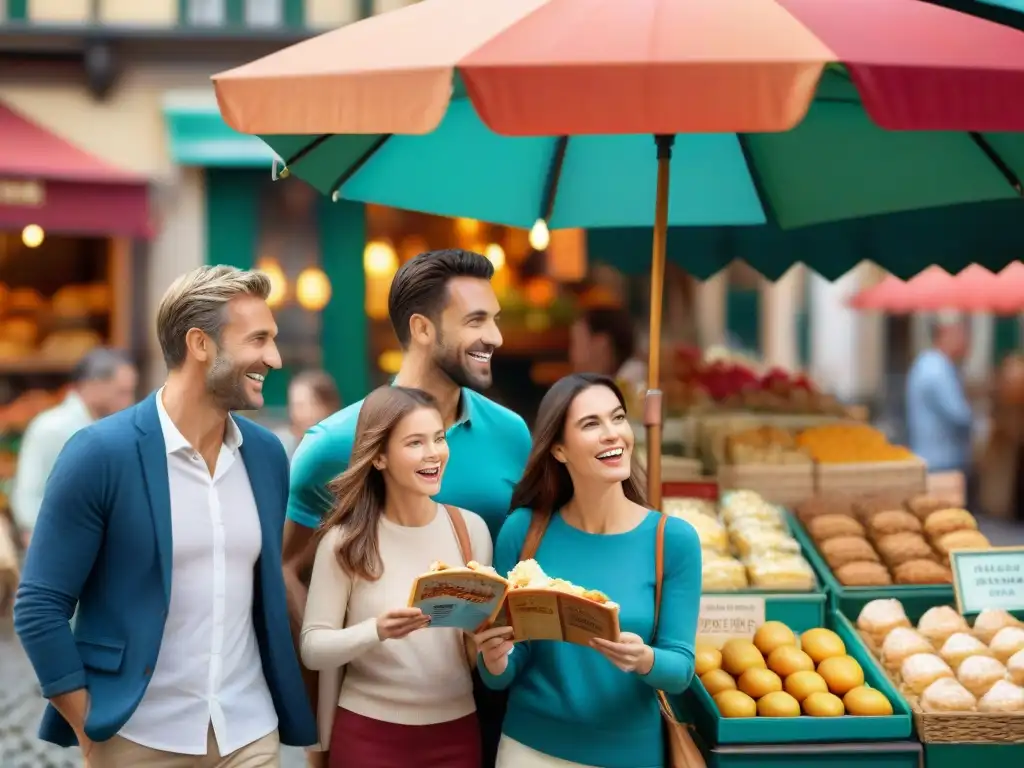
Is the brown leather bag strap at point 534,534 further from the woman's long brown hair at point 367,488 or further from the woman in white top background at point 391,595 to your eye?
the woman's long brown hair at point 367,488

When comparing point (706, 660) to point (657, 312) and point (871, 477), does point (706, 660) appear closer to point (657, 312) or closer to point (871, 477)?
point (657, 312)

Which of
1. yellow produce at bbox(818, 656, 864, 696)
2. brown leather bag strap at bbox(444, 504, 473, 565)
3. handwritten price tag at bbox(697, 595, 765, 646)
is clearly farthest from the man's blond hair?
yellow produce at bbox(818, 656, 864, 696)

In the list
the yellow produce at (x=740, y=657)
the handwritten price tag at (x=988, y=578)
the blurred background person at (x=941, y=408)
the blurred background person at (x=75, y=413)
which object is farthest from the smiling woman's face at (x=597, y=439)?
the blurred background person at (x=941, y=408)

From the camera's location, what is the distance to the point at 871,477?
6.58 m

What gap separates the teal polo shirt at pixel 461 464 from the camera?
4.21 metres

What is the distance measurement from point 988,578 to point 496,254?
9.77m

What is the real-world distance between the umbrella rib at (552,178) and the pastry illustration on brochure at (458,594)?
2655 mm

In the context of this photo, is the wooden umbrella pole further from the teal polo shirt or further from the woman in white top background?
the woman in white top background

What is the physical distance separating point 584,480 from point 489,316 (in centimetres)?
61

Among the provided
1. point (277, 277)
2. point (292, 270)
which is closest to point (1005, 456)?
point (292, 270)

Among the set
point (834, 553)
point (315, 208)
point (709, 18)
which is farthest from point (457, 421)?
point (315, 208)

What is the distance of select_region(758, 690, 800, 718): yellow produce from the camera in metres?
4.32

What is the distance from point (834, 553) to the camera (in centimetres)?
550

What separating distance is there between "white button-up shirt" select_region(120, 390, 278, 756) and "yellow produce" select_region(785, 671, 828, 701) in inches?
66.4
